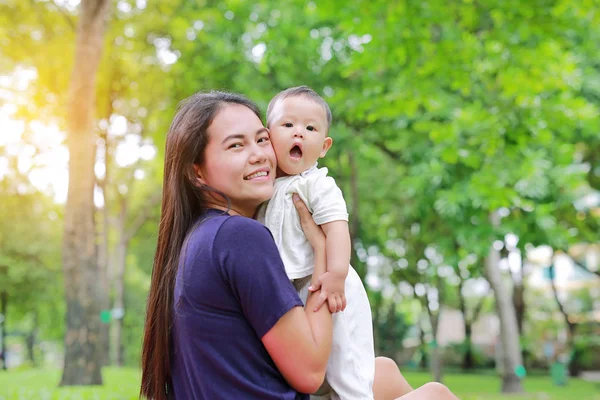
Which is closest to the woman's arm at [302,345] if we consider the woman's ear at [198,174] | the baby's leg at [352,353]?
the baby's leg at [352,353]

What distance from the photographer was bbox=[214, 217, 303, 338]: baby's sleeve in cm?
199

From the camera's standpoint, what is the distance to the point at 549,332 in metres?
33.0

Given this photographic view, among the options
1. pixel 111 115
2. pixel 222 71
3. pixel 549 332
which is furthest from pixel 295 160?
pixel 549 332

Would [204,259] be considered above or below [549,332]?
above

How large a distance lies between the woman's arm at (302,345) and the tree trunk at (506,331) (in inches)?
617

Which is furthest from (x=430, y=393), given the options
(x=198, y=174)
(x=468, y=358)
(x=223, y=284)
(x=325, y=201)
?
(x=468, y=358)

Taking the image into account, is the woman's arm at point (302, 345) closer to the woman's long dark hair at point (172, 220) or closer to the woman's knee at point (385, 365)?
the woman's long dark hair at point (172, 220)

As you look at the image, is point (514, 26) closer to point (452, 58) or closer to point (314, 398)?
point (452, 58)

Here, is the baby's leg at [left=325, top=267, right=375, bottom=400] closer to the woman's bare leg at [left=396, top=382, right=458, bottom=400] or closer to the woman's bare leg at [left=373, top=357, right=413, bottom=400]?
the woman's bare leg at [left=396, top=382, right=458, bottom=400]

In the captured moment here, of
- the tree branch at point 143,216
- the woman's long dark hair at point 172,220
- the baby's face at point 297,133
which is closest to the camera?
the woman's long dark hair at point 172,220

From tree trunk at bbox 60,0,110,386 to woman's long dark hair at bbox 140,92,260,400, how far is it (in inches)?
330

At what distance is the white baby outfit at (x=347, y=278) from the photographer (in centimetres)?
221

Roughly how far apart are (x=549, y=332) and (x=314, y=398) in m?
33.2

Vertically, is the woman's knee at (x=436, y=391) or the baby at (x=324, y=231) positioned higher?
the baby at (x=324, y=231)
